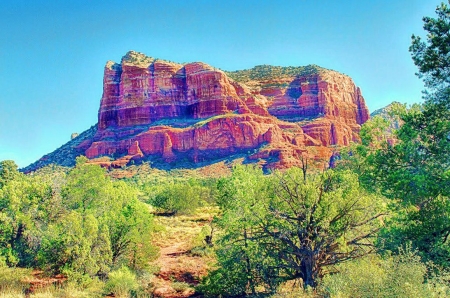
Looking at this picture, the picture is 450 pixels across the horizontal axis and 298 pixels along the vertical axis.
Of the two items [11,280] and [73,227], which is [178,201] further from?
[11,280]

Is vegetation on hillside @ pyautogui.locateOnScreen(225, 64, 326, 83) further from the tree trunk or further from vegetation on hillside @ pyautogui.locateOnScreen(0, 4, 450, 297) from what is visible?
the tree trunk

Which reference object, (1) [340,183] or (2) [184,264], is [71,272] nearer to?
(2) [184,264]

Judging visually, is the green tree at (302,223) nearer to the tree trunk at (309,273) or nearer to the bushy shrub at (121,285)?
the tree trunk at (309,273)

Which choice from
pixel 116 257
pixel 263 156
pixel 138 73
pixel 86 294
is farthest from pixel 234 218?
pixel 138 73

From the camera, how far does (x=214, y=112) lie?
134000mm

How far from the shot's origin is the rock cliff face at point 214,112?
119 meters

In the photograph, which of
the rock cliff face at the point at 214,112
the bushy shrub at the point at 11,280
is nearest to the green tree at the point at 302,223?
the bushy shrub at the point at 11,280

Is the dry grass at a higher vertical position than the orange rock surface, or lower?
lower

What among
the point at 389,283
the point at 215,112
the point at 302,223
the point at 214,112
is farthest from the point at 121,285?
the point at 214,112

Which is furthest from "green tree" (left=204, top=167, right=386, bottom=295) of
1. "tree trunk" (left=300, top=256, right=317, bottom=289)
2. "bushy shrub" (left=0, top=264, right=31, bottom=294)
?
"bushy shrub" (left=0, top=264, right=31, bottom=294)

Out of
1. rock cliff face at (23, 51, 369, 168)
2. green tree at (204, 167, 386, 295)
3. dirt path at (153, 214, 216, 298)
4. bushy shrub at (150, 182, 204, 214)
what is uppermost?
rock cliff face at (23, 51, 369, 168)

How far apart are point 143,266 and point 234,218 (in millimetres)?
8247

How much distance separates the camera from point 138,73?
143250 millimetres

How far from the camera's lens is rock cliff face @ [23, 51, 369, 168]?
11919 cm
